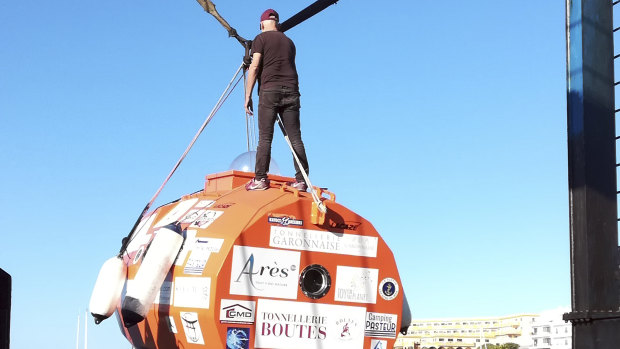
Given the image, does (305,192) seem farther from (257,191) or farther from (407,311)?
(407,311)

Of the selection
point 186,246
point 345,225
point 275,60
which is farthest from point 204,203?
point 275,60

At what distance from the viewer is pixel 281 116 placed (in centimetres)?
895

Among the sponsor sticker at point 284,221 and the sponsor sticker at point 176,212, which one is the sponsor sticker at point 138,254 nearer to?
the sponsor sticker at point 176,212

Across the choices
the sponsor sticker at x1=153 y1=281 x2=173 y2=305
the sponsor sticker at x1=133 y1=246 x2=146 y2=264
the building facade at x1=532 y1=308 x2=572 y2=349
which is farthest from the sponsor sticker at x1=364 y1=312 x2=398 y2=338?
the building facade at x1=532 y1=308 x2=572 y2=349

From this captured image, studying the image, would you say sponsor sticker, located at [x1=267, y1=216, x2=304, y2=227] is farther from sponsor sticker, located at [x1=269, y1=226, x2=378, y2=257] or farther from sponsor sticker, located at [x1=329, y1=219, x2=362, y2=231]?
sponsor sticker, located at [x1=329, y1=219, x2=362, y2=231]

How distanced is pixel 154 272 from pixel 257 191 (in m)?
1.25

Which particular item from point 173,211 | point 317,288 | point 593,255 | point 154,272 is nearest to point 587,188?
point 593,255

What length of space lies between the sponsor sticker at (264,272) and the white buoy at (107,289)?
1.84 metres

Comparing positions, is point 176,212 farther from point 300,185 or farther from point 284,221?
point 284,221

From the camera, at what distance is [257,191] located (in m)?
8.41

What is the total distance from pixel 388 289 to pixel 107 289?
2.82 meters

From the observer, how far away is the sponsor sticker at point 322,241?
7742mm

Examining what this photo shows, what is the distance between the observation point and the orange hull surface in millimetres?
7500

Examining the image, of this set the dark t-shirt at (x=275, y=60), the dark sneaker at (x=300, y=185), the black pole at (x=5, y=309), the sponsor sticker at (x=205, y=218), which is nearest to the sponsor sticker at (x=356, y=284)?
the dark sneaker at (x=300, y=185)
